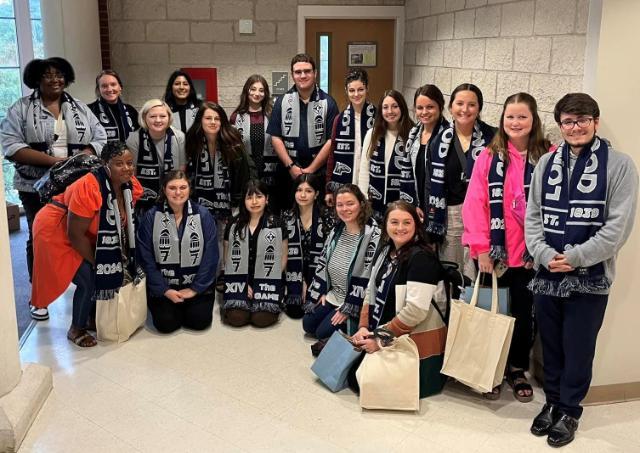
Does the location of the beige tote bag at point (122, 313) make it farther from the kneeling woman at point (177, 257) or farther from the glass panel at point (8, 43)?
the glass panel at point (8, 43)

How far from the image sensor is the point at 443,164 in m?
3.20

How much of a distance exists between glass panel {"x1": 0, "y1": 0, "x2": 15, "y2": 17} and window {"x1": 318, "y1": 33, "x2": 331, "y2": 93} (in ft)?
10.0

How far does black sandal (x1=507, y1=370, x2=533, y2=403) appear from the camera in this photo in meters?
2.99

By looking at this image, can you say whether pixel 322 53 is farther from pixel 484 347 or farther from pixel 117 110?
pixel 484 347

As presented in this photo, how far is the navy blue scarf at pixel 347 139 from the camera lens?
391 cm

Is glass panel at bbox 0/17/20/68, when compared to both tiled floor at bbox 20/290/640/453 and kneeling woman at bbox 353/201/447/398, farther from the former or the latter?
kneeling woman at bbox 353/201/447/398

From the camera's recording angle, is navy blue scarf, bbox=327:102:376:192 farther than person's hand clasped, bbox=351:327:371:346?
Yes

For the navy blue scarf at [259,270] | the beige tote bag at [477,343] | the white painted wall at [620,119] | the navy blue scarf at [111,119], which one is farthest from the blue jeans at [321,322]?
the navy blue scarf at [111,119]

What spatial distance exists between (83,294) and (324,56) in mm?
3213

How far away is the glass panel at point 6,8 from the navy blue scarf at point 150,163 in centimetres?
323

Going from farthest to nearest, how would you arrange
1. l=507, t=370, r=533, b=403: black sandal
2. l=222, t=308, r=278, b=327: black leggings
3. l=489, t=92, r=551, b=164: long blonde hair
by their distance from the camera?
l=222, t=308, r=278, b=327: black leggings, l=507, t=370, r=533, b=403: black sandal, l=489, t=92, r=551, b=164: long blonde hair

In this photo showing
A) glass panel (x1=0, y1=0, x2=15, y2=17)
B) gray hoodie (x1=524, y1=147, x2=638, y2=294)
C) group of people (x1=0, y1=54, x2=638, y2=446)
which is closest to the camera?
gray hoodie (x1=524, y1=147, x2=638, y2=294)

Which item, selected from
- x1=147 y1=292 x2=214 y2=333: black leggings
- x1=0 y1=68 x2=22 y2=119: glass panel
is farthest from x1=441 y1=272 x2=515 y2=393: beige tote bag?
x1=0 y1=68 x2=22 y2=119: glass panel

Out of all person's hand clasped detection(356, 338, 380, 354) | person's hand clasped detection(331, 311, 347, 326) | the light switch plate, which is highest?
the light switch plate
